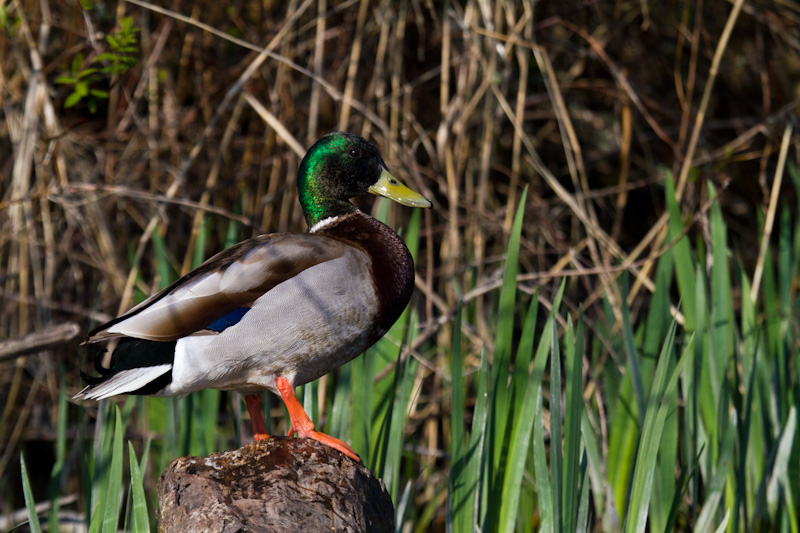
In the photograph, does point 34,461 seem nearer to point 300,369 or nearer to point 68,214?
point 68,214

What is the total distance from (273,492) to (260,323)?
0.45 m

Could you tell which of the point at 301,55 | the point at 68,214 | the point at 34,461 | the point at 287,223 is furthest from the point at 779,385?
the point at 34,461

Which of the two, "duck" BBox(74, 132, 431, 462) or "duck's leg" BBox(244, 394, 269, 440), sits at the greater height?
"duck" BBox(74, 132, 431, 462)

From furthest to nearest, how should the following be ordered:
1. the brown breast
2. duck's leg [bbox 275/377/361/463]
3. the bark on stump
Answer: the brown breast
duck's leg [bbox 275/377/361/463]
the bark on stump

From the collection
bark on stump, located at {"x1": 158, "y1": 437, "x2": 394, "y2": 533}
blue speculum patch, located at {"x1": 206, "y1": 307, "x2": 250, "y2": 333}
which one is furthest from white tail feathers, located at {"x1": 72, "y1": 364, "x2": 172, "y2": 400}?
bark on stump, located at {"x1": 158, "y1": 437, "x2": 394, "y2": 533}

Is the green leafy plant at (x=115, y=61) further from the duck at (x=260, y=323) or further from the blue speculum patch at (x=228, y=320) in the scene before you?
the blue speculum patch at (x=228, y=320)

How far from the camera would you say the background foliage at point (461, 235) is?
201 cm

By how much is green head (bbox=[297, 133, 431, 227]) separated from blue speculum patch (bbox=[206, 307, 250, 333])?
44 cm

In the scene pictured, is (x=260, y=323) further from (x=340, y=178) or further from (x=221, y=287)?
(x=340, y=178)

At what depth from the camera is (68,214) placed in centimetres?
368

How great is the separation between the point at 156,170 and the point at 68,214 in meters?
0.43

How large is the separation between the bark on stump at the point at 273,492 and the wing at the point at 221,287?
30 cm

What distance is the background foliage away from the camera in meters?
2.01

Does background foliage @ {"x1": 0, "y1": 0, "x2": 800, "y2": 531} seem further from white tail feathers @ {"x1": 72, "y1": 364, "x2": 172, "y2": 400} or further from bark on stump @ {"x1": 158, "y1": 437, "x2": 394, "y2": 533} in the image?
bark on stump @ {"x1": 158, "y1": 437, "x2": 394, "y2": 533}
